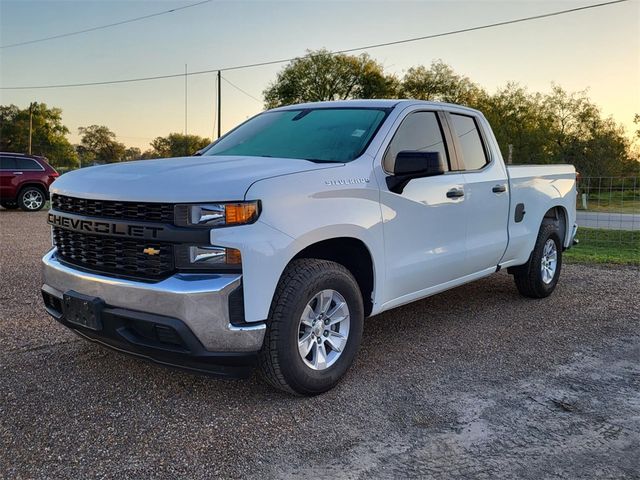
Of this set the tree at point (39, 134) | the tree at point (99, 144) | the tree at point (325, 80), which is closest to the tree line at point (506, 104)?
the tree at point (325, 80)

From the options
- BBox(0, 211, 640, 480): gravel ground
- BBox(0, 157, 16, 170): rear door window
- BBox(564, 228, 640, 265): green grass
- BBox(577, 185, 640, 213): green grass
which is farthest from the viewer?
BBox(0, 157, 16, 170): rear door window

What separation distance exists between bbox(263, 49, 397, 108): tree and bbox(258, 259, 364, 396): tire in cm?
4896

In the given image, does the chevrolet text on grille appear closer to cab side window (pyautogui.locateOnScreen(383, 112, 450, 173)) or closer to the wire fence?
cab side window (pyautogui.locateOnScreen(383, 112, 450, 173))

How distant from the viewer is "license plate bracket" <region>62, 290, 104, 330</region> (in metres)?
3.29

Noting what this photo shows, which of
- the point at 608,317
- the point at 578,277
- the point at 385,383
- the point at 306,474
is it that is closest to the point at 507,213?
the point at 608,317

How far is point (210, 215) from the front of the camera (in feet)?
10.1

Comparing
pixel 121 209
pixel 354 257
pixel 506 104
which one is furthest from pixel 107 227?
pixel 506 104

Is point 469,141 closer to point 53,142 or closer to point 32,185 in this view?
point 32,185

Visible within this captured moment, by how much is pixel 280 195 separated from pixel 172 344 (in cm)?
101

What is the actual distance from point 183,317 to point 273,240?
63 cm

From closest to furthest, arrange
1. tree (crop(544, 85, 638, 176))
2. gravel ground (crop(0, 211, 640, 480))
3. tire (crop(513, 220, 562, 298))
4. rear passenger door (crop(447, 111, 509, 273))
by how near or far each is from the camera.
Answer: gravel ground (crop(0, 211, 640, 480)) → rear passenger door (crop(447, 111, 509, 273)) → tire (crop(513, 220, 562, 298)) → tree (crop(544, 85, 638, 176))

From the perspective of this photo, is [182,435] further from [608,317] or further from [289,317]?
[608,317]

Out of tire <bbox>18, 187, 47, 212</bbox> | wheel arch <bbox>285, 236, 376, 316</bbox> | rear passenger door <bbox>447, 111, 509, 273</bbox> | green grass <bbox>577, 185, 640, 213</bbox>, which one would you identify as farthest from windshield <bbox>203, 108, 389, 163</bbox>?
tire <bbox>18, 187, 47, 212</bbox>

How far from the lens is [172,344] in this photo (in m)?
3.15
